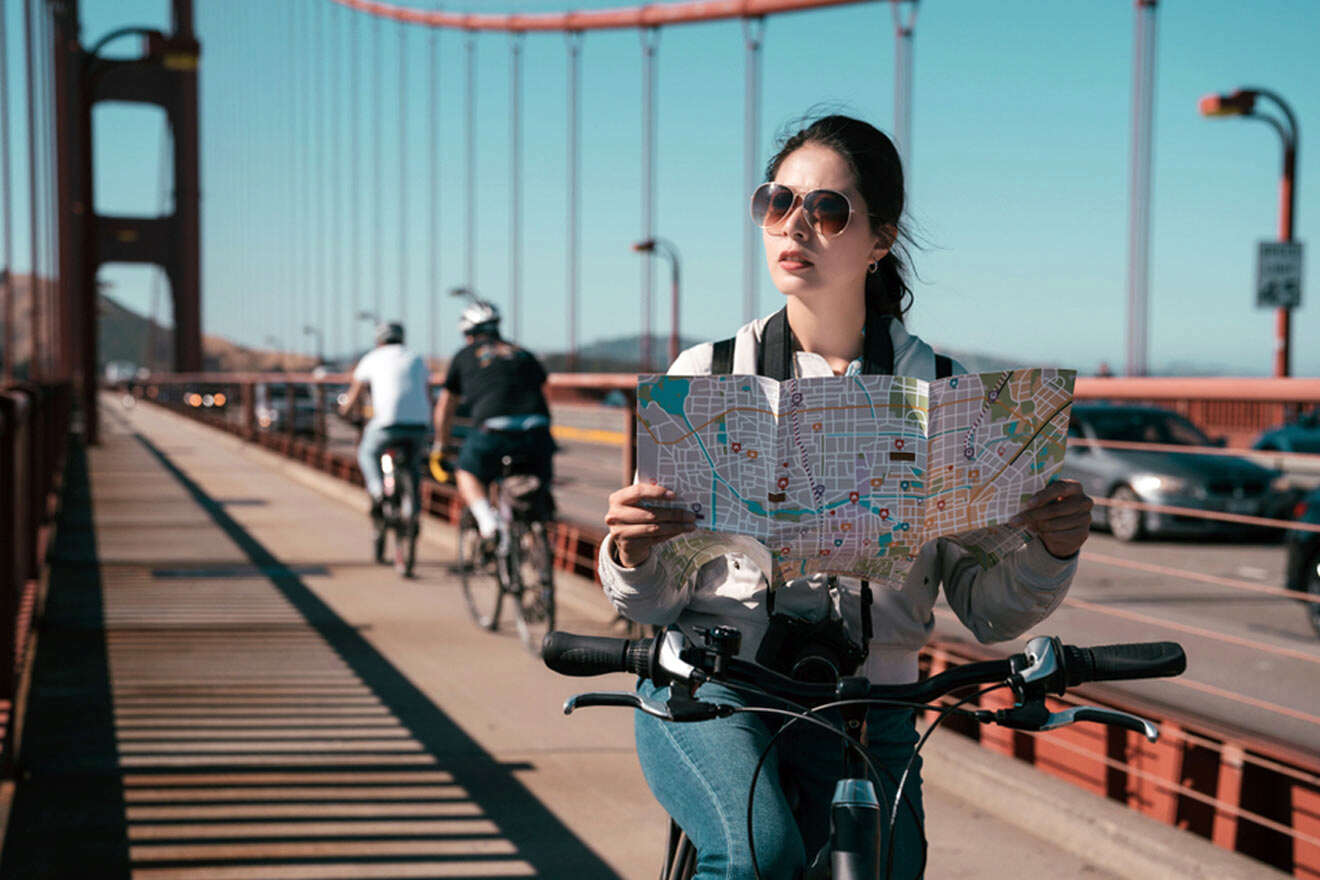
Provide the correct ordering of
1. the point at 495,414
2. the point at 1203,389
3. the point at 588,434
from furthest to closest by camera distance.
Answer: the point at 588,434 < the point at 495,414 < the point at 1203,389

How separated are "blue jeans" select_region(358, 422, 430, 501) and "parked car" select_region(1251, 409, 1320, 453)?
24.8 feet

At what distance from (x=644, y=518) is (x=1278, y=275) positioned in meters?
14.5

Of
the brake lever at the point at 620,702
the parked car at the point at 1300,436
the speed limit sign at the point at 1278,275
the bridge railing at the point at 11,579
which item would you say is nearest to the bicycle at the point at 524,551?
the bridge railing at the point at 11,579

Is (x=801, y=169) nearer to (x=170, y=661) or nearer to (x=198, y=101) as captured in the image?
(x=170, y=661)

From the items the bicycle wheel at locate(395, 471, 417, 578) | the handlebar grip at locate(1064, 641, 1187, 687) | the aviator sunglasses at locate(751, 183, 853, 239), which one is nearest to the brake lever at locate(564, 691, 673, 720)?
the handlebar grip at locate(1064, 641, 1187, 687)

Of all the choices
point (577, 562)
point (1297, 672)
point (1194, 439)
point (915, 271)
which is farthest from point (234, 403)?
point (915, 271)

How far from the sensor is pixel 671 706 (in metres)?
1.54

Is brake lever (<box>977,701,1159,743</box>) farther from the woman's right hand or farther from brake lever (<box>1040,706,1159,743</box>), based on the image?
the woman's right hand

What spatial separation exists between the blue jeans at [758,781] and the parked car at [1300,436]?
11406 millimetres

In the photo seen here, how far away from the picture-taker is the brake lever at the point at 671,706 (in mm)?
1528

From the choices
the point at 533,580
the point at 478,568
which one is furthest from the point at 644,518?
the point at 478,568

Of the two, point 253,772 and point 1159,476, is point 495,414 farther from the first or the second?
point 1159,476

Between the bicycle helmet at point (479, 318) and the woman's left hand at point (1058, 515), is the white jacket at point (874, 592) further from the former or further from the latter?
the bicycle helmet at point (479, 318)

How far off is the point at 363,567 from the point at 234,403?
19.8 meters
